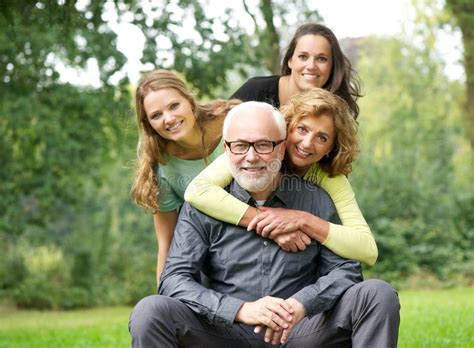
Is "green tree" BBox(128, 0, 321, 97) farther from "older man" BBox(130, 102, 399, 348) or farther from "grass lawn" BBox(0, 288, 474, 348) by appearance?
"older man" BBox(130, 102, 399, 348)

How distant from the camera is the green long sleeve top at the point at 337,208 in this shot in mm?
3379

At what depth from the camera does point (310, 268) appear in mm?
3463

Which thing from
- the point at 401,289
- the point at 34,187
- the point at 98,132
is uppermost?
the point at 98,132

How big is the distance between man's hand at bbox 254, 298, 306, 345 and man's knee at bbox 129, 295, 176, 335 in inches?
14.5

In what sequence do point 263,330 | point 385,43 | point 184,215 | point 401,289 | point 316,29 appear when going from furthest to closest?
point 385,43 < point 401,289 < point 316,29 < point 184,215 < point 263,330

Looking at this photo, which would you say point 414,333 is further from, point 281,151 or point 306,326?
point 281,151

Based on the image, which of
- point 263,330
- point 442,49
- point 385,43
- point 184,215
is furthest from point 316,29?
point 385,43

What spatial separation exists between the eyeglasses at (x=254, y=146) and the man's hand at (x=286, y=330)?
0.63 m

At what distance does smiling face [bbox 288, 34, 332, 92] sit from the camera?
4395 mm

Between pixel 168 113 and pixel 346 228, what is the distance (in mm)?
1107

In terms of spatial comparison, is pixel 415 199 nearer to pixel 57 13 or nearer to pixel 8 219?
pixel 8 219

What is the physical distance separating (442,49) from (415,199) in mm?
8706

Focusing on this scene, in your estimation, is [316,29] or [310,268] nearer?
[310,268]

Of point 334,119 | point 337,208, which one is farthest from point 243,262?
point 334,119
